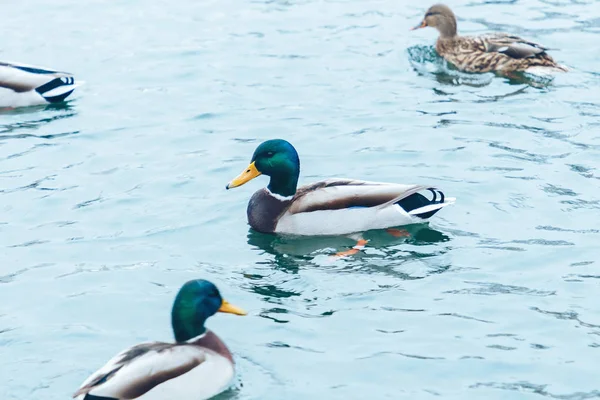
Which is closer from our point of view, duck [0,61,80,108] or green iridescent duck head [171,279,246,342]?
green iridescent duck head [171,279,246,342]

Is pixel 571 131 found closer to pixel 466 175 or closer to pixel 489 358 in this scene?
pixel 466 175

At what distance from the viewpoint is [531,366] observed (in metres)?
8.16

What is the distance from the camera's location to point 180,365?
7523 millimetres

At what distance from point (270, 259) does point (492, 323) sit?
2289 mm

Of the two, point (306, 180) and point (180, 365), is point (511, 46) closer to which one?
point (306, 180)

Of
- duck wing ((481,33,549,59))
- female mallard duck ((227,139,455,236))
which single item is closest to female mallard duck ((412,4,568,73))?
duck wing ((481,33,549,59))

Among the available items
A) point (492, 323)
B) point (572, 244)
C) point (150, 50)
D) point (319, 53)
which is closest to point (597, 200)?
point (572, 244)

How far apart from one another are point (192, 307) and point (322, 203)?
9.49 feet

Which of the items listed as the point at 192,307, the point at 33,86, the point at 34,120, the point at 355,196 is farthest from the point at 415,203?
the point at 33,86

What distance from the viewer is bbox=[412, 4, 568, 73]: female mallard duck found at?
14.7m

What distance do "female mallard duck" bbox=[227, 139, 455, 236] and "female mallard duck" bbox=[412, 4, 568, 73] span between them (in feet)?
14.8

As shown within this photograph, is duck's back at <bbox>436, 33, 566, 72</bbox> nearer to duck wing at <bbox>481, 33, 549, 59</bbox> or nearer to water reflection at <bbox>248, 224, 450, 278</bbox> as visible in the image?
duck wing at <bbox>481, 33, 549, 59</bbox>

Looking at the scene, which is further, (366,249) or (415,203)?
(415,203)

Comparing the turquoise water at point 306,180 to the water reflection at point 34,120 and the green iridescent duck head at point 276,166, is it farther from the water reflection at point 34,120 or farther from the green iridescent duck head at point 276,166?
the green iridescent duck head at point 276,166
